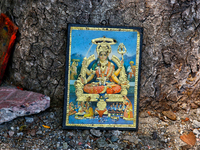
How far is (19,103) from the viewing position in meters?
1.83

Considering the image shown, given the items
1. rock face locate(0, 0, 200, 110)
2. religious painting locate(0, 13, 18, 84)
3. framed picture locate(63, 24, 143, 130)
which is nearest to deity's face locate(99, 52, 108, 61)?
framed picture locate(63, 24, 143, 130)

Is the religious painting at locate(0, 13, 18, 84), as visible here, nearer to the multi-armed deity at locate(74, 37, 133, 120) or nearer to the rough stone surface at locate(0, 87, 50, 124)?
the rough stone surface at locate(0, 87, 50, 124)

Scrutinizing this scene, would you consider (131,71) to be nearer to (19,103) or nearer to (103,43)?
(103,43)

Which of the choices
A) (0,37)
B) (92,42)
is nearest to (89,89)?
(92,42)

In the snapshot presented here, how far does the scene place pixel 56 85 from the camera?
2000mm

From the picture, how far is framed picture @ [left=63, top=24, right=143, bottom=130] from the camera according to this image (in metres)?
1.90

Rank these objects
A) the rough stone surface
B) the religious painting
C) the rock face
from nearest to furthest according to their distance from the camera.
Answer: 1. the rough stone surface
2. the rock face
3. the religious painting

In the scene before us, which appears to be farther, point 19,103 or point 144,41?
point 144,41

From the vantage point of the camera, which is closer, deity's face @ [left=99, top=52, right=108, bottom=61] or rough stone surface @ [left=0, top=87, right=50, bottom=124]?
rough stone surface @ [left=0, top=87, right=50, bottom=124]

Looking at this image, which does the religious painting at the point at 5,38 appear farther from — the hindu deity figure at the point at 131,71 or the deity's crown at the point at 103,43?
the hindu deity figure at the point at 131,71

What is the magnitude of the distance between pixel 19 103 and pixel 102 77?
86 centimetres

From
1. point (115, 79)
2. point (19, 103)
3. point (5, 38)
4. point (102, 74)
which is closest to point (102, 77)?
point (102, 74)

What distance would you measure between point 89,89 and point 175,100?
38.5 inches

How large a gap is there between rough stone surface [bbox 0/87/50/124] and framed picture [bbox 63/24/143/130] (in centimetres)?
26
